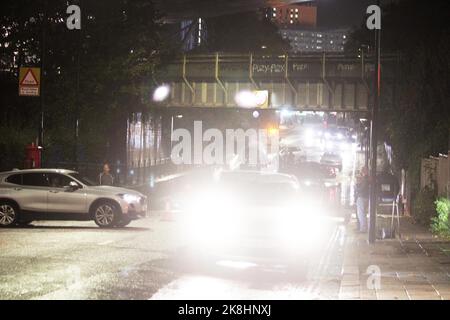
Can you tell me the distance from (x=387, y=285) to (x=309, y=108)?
3578 cm

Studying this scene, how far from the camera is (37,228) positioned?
19.8 meters

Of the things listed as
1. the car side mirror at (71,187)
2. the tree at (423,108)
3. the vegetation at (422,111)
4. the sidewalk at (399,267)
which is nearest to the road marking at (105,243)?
the car side mirror at (71,187)

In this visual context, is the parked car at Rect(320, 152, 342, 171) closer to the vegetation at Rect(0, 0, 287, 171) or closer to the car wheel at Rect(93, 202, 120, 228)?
the vegetation at Rect(0, 0, 287, 171)

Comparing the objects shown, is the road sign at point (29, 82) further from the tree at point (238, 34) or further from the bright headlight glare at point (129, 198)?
the tree at point (238, 34)

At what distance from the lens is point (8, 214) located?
19656mm

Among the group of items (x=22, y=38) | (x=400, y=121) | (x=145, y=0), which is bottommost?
(x=400, y=121)

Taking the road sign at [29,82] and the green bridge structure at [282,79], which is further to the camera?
the green bridge structure at [282,79]

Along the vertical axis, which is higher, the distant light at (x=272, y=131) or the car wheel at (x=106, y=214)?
the distant light at (x=272, y=131)

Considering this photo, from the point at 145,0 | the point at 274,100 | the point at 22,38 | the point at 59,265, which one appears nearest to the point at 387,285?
the point at 59,265

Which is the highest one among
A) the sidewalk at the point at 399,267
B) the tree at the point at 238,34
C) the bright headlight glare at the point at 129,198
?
the tree at the point at 238,34

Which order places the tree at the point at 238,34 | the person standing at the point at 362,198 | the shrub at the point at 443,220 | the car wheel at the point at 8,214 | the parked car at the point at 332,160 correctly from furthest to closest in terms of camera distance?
1. the tree at the point at 238,34
2. the parked car at the point at 332,160
3. the person standing at the point at 362,198
4. the car wheel at the point at 8,214
5. the shrub at the point at 443,220

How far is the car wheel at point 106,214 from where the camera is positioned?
1995 centimetres

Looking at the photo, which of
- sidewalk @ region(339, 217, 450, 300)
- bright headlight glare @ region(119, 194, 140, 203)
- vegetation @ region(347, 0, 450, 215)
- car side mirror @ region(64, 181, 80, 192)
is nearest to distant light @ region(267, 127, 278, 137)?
vegetation @ region(347, 0, 450, 215)
